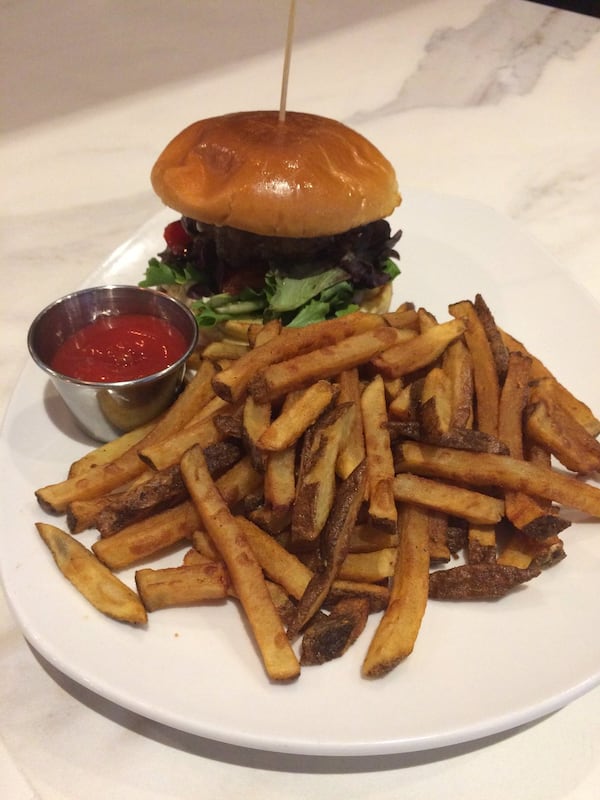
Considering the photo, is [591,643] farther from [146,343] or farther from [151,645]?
[146,343]

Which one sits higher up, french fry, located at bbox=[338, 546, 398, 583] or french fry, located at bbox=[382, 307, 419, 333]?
french fry, located at bbox=[382, 307, 419, 333]

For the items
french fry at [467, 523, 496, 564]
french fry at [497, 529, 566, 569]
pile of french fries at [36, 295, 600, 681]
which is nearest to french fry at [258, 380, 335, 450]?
pile of french fries at [36, 295, 600, 681]

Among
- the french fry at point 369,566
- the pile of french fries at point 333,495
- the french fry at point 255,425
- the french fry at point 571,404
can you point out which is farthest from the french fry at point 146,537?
the french fry at point 571,404

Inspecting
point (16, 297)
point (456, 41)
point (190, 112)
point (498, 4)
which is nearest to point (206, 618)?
point (16, 297)

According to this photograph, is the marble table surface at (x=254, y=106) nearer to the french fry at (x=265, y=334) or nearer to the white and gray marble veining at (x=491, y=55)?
the white and gray marble veining at (x=491, y=55)

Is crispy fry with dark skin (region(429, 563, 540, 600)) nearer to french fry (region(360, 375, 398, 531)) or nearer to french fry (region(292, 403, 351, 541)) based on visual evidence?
french fry (region(360, 375, 398, 531))
